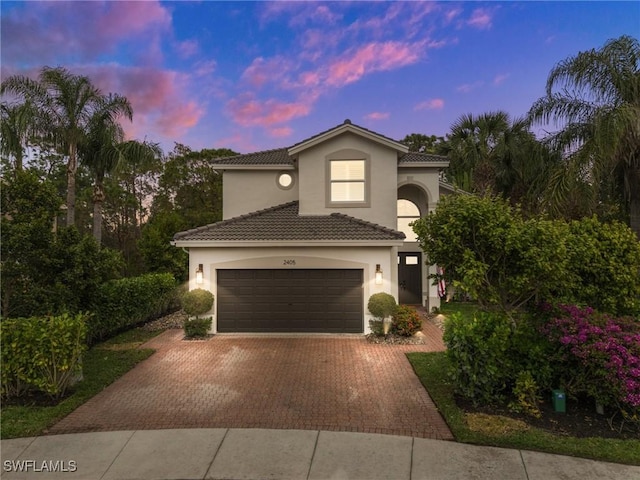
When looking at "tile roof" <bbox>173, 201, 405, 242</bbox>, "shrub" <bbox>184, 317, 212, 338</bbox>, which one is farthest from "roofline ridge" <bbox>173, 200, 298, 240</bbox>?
"shrub" <bbox>184, 317, 212, 338</bbox>

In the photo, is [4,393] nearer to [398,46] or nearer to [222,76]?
[222,76]

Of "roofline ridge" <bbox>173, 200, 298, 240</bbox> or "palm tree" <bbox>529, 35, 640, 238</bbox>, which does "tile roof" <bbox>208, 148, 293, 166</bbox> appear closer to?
"roofline ridge" <bbox>173, 200, 298, 240</bbox>

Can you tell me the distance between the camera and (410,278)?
60.0ft

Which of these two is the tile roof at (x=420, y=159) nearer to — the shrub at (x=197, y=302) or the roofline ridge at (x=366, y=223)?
the roofline ridge at (x=366, y=223)

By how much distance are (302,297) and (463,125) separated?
51.4 ft

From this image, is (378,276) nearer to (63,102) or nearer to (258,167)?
(258,167)

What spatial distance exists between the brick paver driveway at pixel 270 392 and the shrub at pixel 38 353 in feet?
2.85

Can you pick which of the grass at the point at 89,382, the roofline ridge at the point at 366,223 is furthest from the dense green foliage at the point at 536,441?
the roofline ridge at the point at 366,223

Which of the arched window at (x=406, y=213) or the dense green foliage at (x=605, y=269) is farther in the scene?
the arched window at (x=406, y=213)

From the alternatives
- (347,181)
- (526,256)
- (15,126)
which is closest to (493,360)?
(526,256)

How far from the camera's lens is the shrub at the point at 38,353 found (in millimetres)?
6430

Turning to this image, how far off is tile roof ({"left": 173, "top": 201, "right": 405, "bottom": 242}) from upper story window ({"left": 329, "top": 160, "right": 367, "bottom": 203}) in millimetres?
998

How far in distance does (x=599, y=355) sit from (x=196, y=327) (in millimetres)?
10725

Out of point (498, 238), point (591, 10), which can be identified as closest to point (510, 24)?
point (591, 10)
